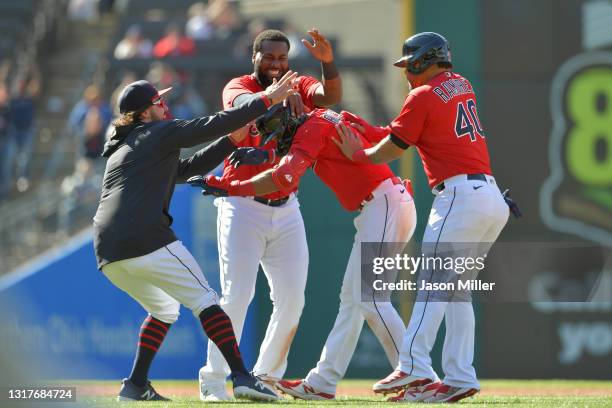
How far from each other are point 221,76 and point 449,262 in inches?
287

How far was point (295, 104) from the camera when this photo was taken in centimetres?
677

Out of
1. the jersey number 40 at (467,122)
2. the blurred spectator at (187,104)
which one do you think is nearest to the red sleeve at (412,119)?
the jersey number 40 at (467,122)

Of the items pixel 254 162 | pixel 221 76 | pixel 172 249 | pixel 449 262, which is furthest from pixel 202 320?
pixel 221 76

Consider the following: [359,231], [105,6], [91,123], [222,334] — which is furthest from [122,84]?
[222,334]

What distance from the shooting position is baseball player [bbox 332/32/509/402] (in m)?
6.48

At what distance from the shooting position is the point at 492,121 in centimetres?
1241

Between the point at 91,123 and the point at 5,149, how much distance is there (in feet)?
5.49

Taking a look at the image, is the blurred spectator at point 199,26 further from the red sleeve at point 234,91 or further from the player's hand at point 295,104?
the player's hand at point 295,104

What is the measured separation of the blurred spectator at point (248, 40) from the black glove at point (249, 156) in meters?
7.10

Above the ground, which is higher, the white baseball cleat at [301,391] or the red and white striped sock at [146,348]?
the red and white striped sock at [146,348]

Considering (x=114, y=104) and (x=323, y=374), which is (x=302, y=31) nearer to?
(x=114, y=104)

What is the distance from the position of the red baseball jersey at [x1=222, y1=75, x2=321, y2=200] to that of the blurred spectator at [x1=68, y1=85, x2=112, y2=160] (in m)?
6.48

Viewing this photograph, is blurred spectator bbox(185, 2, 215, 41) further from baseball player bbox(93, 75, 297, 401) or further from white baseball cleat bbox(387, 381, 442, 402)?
white baseball cleat bbox(387, 381, 442, 402)

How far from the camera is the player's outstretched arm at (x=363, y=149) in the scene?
6.61m
